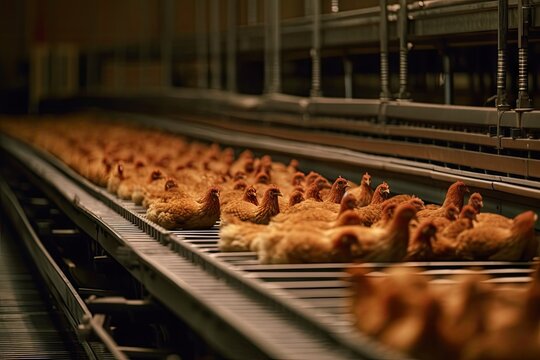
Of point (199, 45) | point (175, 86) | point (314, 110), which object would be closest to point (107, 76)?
point (175, 86)

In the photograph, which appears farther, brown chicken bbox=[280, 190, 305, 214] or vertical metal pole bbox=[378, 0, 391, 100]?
vertical metal pole bbox=[378, 0, 391, 100]

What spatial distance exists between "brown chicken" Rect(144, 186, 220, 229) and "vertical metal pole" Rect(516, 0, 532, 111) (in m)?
1.82

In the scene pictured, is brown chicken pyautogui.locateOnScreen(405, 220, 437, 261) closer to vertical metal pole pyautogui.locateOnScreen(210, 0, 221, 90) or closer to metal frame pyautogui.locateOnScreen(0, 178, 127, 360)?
metal frame pyautogui.locateOnScreen(0, 178, 127, 360)

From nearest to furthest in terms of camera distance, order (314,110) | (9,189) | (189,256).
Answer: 1. (189,256)
2. (314,110)
3. (9,189)

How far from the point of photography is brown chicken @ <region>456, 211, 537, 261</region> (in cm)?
604

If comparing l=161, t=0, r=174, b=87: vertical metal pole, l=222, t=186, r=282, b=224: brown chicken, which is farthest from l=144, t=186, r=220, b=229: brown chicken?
l=161, t=0, r=174, b=87: vertical metal pole

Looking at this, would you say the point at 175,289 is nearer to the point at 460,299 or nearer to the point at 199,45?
the point at 460,299

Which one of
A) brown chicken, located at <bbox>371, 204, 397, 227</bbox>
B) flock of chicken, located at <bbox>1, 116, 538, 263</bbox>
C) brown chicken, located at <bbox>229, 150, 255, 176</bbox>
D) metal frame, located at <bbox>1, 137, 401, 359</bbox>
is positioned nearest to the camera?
metal frame, located at <bbox>1, 137, 401, 359</bbox>

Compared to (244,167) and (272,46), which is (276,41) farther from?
(244,167)

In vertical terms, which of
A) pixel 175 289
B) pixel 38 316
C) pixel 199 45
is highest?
pixel 199 45

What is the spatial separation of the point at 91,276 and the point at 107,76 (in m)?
26.7

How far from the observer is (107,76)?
121 ft

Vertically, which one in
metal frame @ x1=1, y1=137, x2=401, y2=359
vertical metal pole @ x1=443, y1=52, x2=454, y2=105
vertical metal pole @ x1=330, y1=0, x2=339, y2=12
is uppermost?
vertical metal pole @ x1=330, y1=0, x2=339, y2=12

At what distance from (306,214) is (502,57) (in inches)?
86.7
